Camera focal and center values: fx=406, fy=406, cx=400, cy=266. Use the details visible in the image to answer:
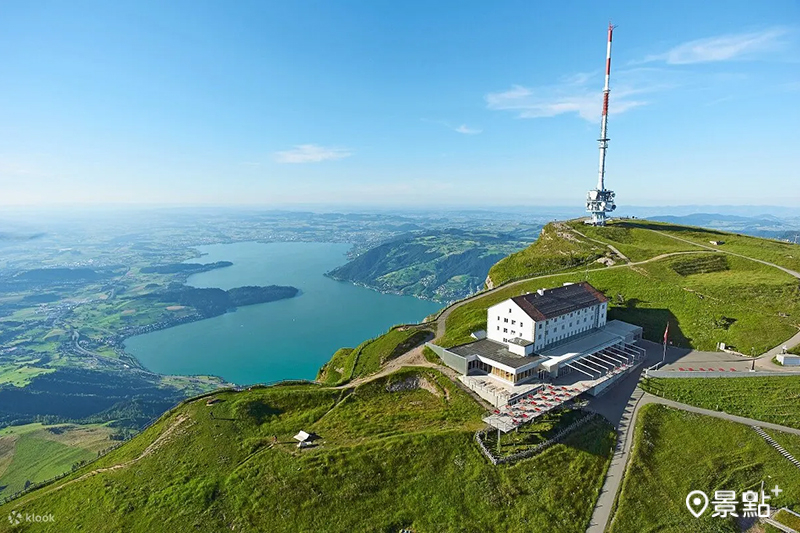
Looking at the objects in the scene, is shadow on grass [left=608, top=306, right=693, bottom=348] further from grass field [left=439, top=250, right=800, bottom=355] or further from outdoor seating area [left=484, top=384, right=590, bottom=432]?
outdoor seating area [left=484, top=384, right=590, bottom=432]

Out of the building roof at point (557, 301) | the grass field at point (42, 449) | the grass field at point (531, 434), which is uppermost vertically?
the building roof at point (557, 301)

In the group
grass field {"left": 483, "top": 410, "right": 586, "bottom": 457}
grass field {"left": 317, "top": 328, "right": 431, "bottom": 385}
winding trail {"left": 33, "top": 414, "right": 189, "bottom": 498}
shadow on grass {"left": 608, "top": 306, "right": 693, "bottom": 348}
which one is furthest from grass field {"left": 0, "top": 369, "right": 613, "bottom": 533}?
shadow on grass {"left": 608, "top": 306, "right": 693, "bottom": 348}

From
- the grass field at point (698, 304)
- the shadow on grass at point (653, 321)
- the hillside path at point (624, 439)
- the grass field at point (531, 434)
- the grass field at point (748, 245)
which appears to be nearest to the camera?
the hillside path at point (624, 439)

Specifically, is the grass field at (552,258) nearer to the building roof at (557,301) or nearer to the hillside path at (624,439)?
the building roof at (557,301)

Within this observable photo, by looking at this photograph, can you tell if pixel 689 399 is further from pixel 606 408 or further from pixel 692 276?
pixel 692 276

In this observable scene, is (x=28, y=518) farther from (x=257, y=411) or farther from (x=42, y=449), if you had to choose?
(x=42, y=449)

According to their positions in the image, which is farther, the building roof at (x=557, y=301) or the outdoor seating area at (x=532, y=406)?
the building roof at (x=557, y=301)

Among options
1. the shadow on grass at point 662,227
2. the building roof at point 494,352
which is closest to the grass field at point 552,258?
the shadow on grass at point 662,227
